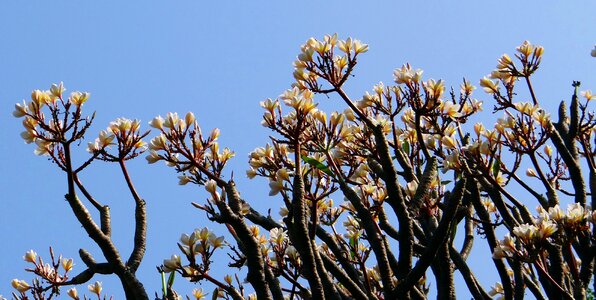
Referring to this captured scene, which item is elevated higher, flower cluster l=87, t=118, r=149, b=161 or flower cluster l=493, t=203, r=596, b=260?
flower cluster l=87, t=118, r=149, b=161

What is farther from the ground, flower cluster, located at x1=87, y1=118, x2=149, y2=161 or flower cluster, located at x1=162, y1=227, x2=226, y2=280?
flower cluster, located at x1=87, y1=118, x2=149, y2=161

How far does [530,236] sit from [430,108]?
4.06 ft

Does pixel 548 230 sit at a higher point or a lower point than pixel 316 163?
lower

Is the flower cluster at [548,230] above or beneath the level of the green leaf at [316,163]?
beneath

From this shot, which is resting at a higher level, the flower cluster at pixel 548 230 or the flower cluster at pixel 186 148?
the flower cluster at pixel 186 148

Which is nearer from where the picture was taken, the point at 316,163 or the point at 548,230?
the point at 548,230

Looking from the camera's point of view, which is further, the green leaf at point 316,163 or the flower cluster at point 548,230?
the green leaf at point 316,163

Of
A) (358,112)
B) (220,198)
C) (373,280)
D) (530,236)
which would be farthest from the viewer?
(373,280)

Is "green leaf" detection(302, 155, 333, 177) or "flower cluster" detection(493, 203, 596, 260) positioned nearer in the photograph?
"flower cluster" detection(493, 203, 596, 260)

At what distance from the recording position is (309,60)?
4.54 m

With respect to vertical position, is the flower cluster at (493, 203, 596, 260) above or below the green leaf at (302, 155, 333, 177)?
below

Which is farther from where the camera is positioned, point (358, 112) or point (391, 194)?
point (358, 112)

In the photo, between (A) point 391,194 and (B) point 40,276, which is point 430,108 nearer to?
(A) point 391,194

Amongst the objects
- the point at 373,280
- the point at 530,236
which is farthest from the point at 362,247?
the point at 530,236
